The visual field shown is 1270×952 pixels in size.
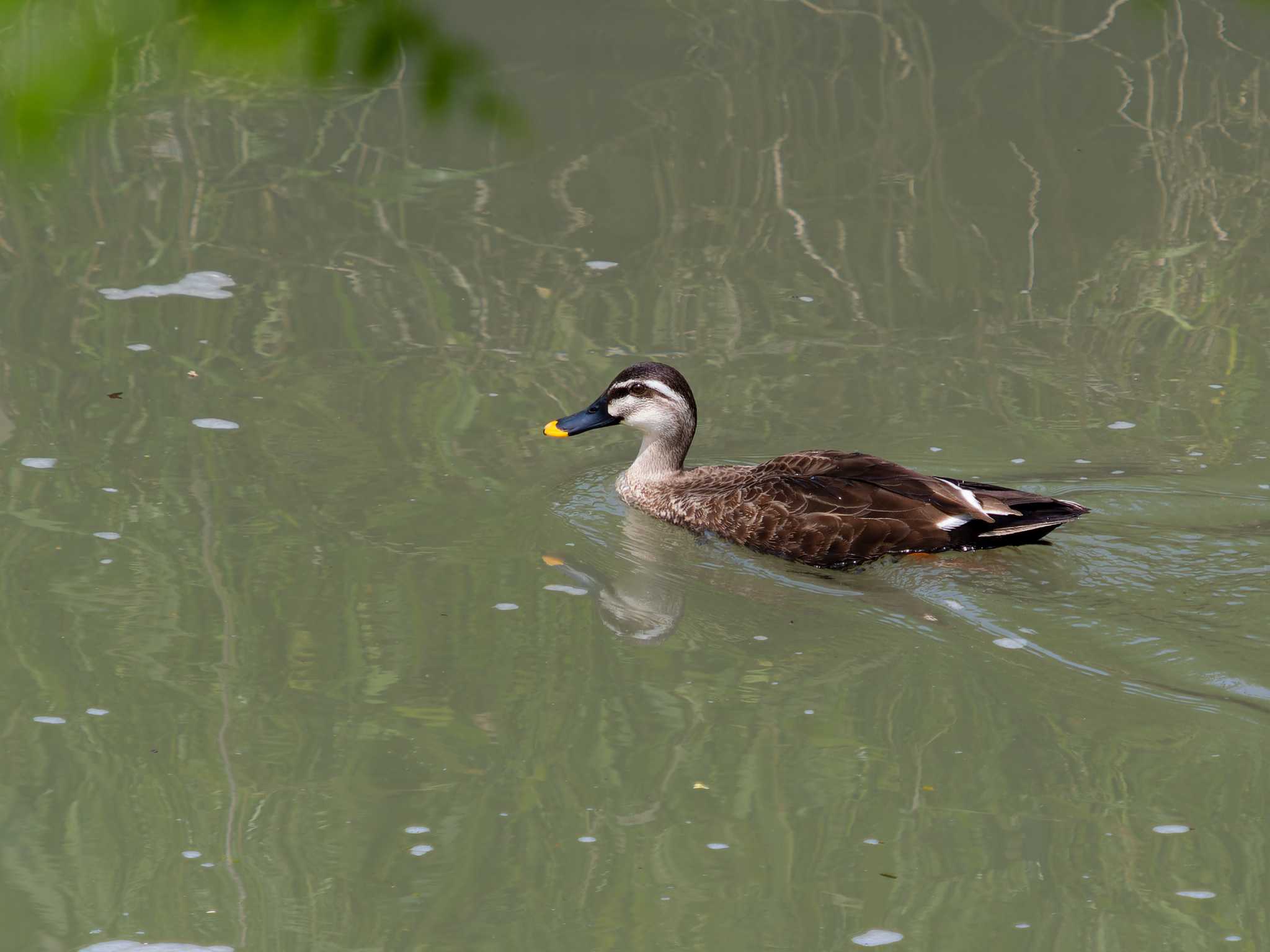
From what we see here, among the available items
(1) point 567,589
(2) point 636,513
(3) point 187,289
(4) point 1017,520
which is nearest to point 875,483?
(4) point 1017,520

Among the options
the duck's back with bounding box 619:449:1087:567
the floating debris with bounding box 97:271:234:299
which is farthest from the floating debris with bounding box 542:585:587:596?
the floating debris with bounding box 97:271:234:299

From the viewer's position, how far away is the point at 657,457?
376 inches

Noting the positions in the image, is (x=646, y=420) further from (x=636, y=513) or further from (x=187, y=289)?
(x=187, y=289)

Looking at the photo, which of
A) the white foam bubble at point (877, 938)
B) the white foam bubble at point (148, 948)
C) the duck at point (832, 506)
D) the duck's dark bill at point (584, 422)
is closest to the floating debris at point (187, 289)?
the duck's dark bill at point (584, 422)

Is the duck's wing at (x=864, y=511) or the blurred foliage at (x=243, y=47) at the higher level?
the blurred foliage at (x=243, y=47)

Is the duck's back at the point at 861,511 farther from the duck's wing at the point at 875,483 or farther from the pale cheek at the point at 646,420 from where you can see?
the pale cheek at the point at 646,420

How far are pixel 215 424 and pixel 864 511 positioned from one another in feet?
11.9

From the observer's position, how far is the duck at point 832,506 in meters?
8.30

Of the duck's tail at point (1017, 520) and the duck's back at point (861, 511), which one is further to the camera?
the duck's back at point (861, 511)

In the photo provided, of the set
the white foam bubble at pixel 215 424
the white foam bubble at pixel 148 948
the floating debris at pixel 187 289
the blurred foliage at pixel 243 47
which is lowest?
the white foam bubble at pixel 148 948

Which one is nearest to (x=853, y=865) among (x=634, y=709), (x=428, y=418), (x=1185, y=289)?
(x=634, y=709)

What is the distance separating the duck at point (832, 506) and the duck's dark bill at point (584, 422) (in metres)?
0.01

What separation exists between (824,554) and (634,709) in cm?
207

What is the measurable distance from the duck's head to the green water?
333mm
